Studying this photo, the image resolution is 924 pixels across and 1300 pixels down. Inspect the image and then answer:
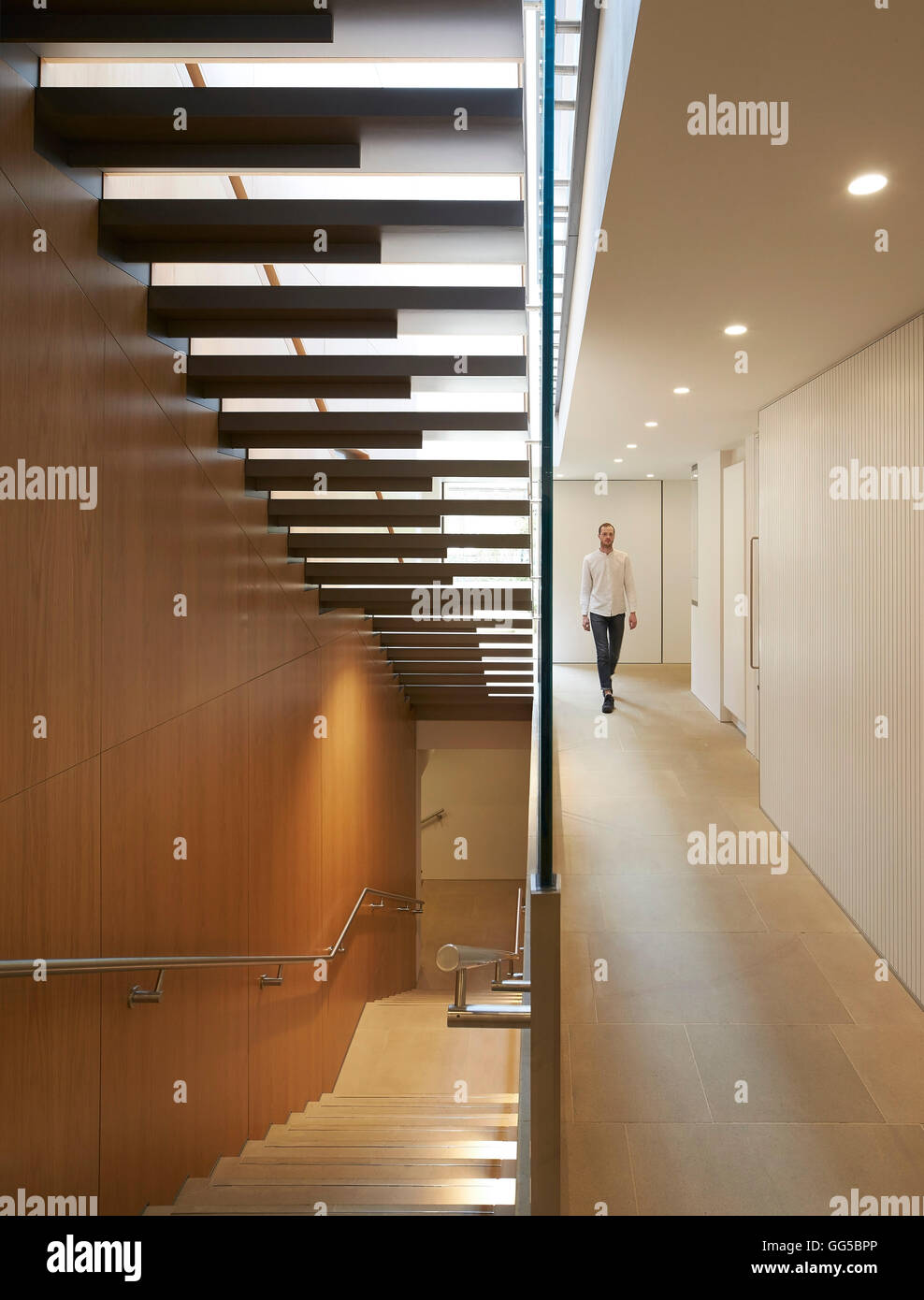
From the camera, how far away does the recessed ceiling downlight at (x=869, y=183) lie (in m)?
2.25

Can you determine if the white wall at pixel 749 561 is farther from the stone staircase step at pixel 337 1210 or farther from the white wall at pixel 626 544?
the stone staircase step at pixel 337 1210

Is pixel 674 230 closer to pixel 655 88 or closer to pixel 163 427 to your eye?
pixel 655 88

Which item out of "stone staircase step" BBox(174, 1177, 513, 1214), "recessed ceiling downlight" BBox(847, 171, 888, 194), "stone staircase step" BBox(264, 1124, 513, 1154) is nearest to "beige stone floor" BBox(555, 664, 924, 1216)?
"stone staircase step" BBox(174, 1177, 513, 1214)

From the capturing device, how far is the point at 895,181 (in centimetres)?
229

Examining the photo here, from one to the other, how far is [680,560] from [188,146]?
383 inches

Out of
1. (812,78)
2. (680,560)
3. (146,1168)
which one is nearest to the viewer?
(812,78)

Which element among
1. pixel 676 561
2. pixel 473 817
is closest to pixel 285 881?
pixel 676 561

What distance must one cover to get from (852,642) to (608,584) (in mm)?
3629

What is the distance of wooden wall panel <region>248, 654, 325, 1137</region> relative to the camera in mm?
4266

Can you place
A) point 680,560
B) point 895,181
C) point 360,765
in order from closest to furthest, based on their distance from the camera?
point 895,181 < point 360,765 < point 680,560

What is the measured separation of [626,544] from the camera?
1138 centimetres

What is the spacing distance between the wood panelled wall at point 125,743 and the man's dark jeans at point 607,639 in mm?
3463

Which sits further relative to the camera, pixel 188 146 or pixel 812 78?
pixel 188 146
